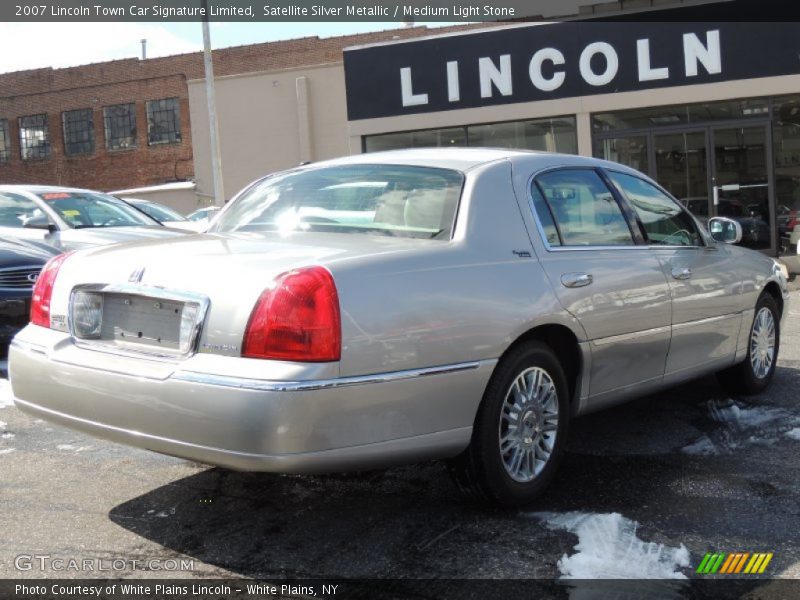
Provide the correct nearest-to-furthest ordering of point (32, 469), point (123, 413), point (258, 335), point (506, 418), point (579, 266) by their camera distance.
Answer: point (258, 335), point (123, 413), point (506, 418), point (579, 266), point (32, 469)

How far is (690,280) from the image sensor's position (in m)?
4.95

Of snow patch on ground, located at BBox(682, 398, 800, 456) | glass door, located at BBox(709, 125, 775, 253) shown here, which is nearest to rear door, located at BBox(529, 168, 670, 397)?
snow patch on ground, located at BBox(682, 398, 800, 456)

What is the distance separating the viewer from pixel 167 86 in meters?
38.2

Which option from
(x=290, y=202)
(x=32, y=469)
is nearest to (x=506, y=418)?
(x=290, y=202)

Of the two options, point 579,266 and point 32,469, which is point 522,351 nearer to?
point 579,266

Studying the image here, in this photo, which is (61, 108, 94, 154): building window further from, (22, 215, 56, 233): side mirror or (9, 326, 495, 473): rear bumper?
(9, 326, 495, 473): rear bumper

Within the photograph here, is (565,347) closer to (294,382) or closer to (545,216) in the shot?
(545,216)

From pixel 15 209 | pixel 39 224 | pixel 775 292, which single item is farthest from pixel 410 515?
pixel 15 209

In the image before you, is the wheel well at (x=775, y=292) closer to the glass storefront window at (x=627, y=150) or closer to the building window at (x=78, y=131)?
the glass storefront window at (x=627, y=150)

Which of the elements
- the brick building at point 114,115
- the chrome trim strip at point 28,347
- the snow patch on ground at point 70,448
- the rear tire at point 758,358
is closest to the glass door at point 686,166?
the rear tire at point 758,358

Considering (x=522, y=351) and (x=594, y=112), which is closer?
(x=522, y=351)

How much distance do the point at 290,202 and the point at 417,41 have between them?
13.4 metres

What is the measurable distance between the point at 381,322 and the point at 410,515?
3.38 ft

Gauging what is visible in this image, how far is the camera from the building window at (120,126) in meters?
38.8
